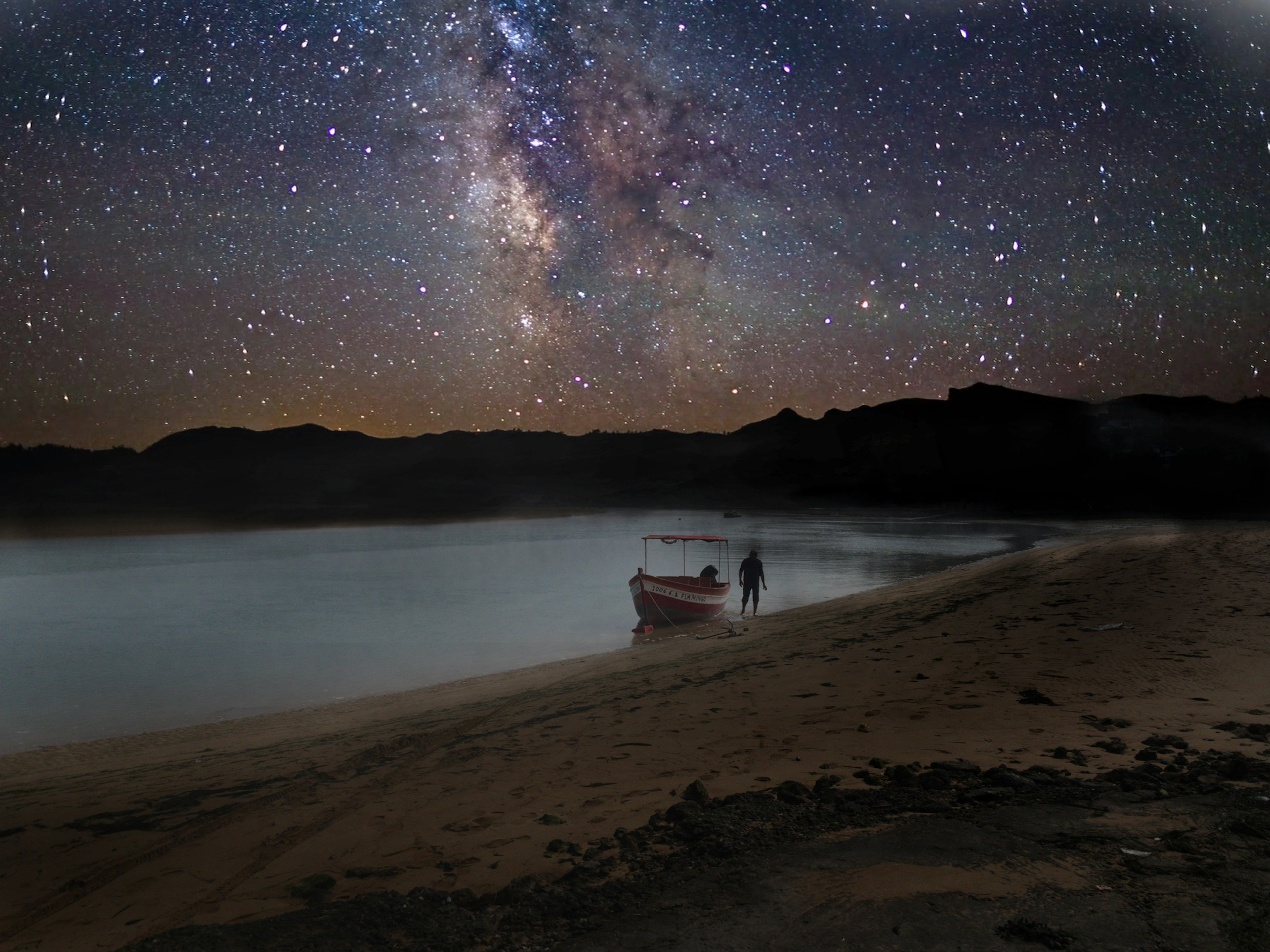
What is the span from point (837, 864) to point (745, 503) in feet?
434

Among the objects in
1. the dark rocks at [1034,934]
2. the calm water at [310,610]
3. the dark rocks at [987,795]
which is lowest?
the calm water at [310,610]

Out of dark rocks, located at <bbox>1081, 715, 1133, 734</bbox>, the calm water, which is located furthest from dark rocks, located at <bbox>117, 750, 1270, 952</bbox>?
the calm water

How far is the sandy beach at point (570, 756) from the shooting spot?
15.3 feet

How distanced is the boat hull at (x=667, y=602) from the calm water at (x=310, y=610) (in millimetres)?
1145

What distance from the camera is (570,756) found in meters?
7.11

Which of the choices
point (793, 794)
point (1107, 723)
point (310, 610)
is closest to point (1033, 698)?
point (1107, 723)

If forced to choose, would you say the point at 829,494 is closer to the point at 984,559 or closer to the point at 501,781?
the point at 984,559

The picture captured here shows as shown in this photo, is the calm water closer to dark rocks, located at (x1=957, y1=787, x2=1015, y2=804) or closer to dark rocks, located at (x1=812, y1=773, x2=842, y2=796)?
dark rocks, located at (x1=812, y1=773, x2=842, y2=796)

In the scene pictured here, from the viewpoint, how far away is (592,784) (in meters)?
6.16

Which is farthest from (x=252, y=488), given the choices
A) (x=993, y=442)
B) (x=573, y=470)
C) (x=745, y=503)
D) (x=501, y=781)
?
(x=501, y=781)

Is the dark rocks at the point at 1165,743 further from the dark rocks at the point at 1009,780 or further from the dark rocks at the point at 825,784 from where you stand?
the dark rocks at the point at 825,784

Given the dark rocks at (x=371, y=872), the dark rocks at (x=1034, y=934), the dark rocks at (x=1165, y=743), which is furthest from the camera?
the dark rocks at (x=1165, y=743)

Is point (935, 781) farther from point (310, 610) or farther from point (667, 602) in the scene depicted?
point (310, 610)

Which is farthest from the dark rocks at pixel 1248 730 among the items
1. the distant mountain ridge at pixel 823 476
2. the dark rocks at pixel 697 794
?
the distant mountain ridge at pixel 823 476
